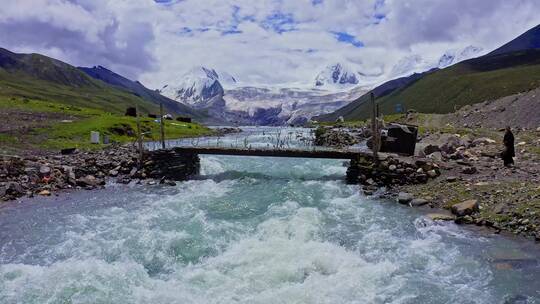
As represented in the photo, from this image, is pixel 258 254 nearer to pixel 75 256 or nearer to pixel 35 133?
pixel 75 256

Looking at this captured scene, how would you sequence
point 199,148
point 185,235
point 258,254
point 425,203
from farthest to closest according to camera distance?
point 199,148 → point 425,203 → point 185,235 → point 258,254

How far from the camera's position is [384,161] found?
3428 cm

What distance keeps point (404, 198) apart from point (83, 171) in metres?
24.9

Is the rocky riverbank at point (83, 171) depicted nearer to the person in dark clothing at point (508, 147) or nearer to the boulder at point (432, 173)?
the boulder at point (432, 173)

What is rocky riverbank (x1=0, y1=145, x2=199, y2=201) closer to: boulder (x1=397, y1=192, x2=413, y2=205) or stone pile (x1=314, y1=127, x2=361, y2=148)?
boulder (x1=397, y1=192, x2=413, y2=205)

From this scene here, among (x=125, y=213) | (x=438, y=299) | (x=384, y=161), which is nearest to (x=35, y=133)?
(x=125, y=213)

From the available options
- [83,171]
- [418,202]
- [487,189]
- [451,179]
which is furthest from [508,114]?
[83,171]

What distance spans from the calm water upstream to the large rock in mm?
1211

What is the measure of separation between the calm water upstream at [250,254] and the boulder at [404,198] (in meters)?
0.92

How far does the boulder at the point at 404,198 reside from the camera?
89.0 feet

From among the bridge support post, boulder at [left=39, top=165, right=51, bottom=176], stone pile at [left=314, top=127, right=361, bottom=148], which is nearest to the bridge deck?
the bridge support post

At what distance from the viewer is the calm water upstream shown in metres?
15.1

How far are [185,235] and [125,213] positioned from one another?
6198mm

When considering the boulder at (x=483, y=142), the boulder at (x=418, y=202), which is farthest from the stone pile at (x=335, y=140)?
the boulder at (x=418, y=202)
